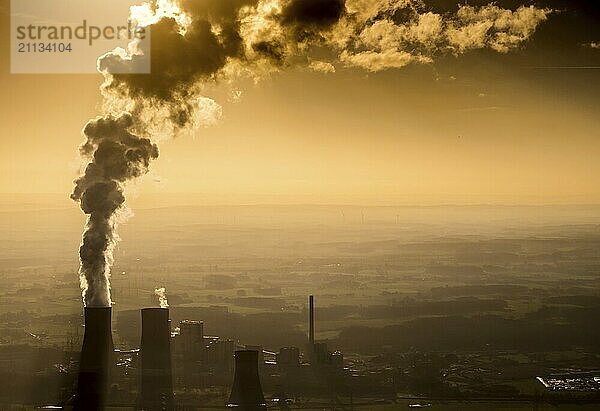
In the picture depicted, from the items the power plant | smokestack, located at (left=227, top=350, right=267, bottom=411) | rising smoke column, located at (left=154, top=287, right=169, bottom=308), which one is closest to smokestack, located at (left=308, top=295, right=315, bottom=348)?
the power plant

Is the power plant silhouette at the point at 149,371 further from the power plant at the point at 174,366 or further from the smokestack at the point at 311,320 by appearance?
the smokestack at the point at 311,320

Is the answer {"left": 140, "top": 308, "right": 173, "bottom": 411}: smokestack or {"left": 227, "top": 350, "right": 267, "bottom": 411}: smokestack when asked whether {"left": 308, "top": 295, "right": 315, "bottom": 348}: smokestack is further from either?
{"left": 140, "top": 308, "right": 173, "bottom": 411}: smokestack

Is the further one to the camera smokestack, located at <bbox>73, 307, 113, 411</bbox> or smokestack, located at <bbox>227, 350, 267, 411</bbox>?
smokestack, located at <bbox>227, 350, 267, 411</bbox>

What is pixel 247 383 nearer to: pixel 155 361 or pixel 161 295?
pixel 155 361

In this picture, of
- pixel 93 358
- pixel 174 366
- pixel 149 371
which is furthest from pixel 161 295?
pixel 93 358

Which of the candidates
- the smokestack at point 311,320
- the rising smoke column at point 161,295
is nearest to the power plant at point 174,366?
the smokestack at point 311,320

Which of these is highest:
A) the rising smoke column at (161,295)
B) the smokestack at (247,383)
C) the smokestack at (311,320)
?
the rising smoke column at (161,295)
